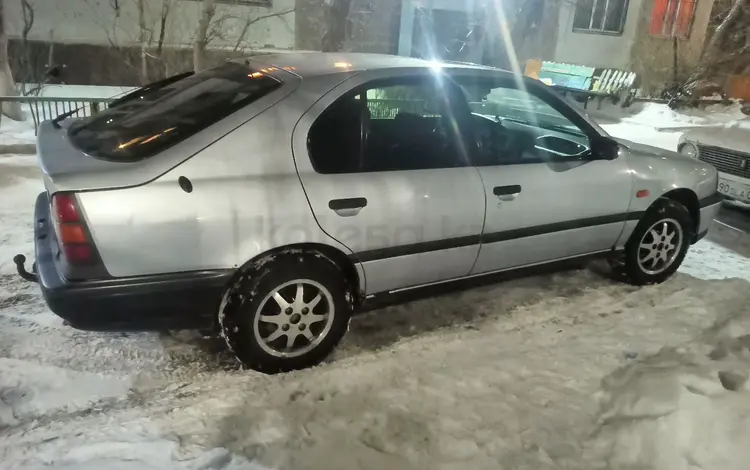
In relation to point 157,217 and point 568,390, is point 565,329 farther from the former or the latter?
point 157,217

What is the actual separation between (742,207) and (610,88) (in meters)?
9.53

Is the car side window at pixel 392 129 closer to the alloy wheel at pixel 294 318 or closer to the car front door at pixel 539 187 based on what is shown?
the car front door at pixel 539 187

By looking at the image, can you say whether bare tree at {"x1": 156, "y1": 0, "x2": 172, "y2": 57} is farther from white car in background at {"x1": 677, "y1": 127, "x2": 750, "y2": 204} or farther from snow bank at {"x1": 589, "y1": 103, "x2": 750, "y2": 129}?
snow bank at {"x1": 589, "y1": 103, "x2": 750, "y2": 129}

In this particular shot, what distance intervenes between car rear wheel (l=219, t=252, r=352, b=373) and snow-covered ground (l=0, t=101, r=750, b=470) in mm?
132

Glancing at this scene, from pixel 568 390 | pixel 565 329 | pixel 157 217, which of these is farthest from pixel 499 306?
pixel 157 217

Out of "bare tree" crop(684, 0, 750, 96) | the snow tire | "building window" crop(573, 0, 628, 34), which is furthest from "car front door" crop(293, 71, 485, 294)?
"building window" crop(573, 0, 628, 34)

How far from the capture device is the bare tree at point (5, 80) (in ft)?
28.2

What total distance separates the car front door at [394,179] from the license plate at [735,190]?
3.99 m

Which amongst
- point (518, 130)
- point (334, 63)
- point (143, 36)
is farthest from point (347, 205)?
point (143, 36)

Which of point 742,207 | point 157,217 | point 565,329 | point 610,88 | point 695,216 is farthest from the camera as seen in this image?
point 610,88

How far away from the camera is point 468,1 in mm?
15094

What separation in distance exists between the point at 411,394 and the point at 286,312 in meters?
0.76

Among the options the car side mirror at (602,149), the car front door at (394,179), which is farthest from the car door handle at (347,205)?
the car side mirror at (602,149)

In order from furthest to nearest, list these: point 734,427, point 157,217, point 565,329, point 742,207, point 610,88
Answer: point 610,88, point 742,207, point 565,329, point 734,427, point 157,217
